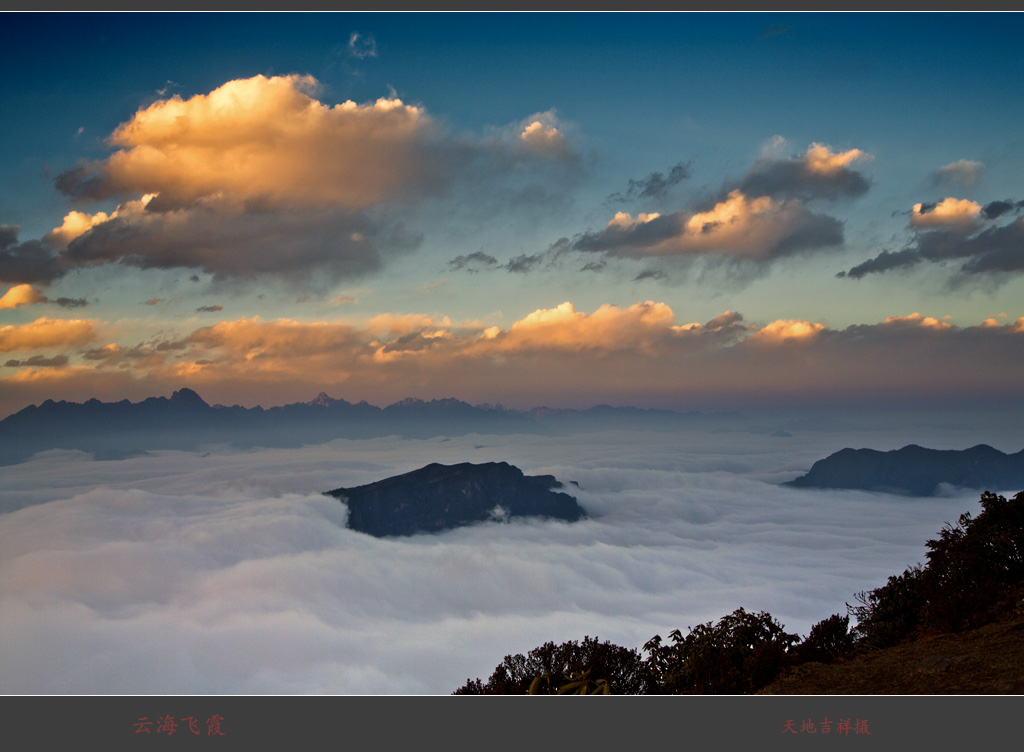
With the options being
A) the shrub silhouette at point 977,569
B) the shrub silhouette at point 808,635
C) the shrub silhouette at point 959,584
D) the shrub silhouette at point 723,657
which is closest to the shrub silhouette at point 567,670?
the shrub silhouette at point 808,635

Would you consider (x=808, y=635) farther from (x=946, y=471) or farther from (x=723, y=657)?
(x=946, y=471)

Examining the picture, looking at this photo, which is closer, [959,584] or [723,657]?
[959,584]

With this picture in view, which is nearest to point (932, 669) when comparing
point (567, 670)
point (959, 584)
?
point (959, 584)

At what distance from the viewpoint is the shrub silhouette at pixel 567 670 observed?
13523 millimetres

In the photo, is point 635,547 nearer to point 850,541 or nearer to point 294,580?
point 850,541

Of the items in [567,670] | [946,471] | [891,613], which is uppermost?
[891,613]

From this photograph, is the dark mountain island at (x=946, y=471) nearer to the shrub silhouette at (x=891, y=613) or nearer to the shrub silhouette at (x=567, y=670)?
the shrub silhouette at (x=891, y=613)

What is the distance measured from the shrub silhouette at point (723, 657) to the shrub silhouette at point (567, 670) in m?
0.60

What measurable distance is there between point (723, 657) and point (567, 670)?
4.13m

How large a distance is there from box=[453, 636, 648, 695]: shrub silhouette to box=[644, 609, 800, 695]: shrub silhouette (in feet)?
1.97

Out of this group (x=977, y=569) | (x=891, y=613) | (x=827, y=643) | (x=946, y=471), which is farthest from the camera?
(x=946, y=471)

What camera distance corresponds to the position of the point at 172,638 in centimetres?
9762

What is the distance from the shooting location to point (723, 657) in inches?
520

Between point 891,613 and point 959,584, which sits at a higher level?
point 959,584
